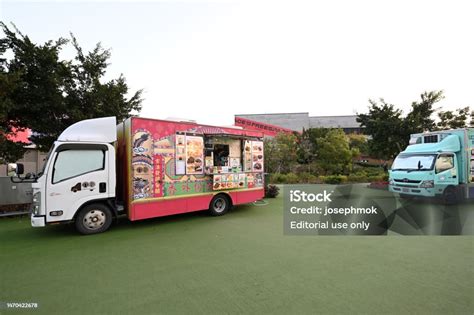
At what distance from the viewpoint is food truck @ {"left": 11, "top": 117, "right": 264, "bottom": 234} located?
18.0ft

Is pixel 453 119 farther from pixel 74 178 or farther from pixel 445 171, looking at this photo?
pixel 74 178

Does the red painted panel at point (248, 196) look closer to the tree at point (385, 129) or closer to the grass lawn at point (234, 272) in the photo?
the grass lawn at point (234, 272)

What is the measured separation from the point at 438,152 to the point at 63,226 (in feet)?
41.3

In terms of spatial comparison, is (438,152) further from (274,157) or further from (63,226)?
(63,226)

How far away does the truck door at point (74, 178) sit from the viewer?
5402 mm

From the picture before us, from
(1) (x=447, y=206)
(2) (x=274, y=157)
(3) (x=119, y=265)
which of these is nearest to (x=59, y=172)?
(3) (x=119, y=265)

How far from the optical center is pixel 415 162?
9.43 m

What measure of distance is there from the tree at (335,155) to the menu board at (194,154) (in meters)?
14.9

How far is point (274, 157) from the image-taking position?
18.9 metres

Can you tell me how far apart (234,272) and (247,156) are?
4.91 metres

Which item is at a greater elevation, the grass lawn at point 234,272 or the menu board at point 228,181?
the menu board at point 228,181

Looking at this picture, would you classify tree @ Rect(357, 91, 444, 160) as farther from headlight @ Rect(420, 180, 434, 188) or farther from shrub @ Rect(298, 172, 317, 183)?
headlight @ Rect(420, 180, 434, 188)

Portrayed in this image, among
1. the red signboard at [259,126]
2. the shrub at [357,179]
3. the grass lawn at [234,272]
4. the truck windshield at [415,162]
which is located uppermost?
the red signboard at [259,126]

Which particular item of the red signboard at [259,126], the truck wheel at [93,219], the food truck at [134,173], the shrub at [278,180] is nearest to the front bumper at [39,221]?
the food truck at [134,173]
